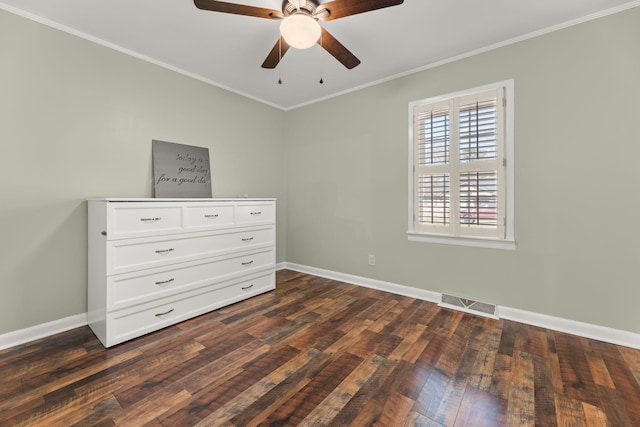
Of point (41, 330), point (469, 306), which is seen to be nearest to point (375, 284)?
point (469, 306)

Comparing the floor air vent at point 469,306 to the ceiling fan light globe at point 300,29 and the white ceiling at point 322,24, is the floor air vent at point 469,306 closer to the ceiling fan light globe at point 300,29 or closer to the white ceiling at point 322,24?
the white ceiling at point 322,24

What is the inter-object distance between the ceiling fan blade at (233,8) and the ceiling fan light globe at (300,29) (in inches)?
6.5

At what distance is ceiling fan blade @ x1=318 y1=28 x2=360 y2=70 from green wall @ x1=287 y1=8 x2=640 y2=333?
1097 mm

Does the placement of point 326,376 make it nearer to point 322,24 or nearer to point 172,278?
point 172,278

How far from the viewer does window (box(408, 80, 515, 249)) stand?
2537mm

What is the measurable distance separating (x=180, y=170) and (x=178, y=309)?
1.47 metres

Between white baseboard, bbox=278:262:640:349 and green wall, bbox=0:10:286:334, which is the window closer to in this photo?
white baseboard, bbox=278:262:640:349

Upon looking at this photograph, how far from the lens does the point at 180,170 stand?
3035mm

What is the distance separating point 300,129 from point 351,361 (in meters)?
3.21

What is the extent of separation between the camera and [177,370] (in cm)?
177

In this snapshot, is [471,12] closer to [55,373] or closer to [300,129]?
[300,129]

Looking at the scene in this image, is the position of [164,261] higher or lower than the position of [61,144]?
lower

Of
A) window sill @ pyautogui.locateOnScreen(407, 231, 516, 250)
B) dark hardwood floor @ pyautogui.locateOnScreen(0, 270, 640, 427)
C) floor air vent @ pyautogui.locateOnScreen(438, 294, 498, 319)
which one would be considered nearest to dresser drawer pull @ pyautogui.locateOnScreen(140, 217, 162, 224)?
dark hardwood floor @ pyautogui.locateOnScreen(0, 270, 640, 427)

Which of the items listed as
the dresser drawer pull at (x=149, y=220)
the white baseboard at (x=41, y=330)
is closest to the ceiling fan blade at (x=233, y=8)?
the dresser drawer pull at (x=149, y=220)
